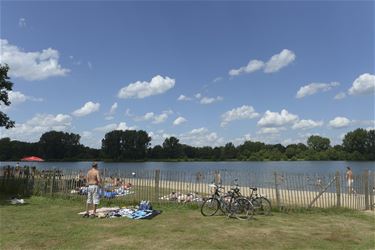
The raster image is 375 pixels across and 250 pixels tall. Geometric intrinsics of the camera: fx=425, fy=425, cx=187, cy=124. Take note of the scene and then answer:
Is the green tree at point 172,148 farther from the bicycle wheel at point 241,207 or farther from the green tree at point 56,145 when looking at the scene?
the bicycle wheel at point 241,207

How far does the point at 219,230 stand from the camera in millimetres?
11727

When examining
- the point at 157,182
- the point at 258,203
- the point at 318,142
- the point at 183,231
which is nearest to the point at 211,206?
the point at 258,203

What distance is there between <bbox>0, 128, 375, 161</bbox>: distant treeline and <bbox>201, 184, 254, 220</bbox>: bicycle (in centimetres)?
11713

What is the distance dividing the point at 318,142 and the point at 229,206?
426 feet

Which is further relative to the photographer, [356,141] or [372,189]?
[356,141]

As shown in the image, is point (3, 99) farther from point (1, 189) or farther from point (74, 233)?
point (74, 233)

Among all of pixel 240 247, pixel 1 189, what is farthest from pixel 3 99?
pixel 240 247

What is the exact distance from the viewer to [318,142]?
137625mm

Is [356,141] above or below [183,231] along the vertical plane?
above

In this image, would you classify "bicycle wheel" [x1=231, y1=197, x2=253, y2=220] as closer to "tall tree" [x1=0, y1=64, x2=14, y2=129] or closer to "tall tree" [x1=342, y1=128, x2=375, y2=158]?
"tall tree" [x1=0, y1=64, x2=14, y2=129]

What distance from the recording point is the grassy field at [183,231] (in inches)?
394

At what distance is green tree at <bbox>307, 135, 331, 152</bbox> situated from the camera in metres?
136

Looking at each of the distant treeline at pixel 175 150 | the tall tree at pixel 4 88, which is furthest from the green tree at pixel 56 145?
the tall tree at pixel 4 88

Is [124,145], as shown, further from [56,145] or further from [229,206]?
[229,206]
